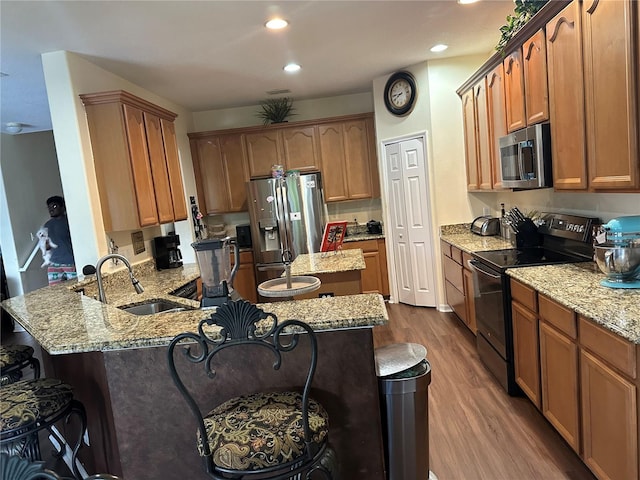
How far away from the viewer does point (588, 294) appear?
1959 mm

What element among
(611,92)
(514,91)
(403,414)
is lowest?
(403,414)

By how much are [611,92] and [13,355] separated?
347cm

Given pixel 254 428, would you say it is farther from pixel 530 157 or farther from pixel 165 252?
pixel 165 252

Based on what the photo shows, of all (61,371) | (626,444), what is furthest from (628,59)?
(61,371)

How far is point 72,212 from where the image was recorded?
3.14 meters

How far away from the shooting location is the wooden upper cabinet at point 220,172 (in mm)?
5480

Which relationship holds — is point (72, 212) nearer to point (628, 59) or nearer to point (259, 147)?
point (259, 147)

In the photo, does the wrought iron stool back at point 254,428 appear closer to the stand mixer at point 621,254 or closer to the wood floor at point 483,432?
the wood floor at point 483,432

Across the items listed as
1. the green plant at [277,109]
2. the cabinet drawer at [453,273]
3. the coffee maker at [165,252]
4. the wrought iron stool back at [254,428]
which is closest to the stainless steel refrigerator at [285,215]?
the green plant at [277,109]

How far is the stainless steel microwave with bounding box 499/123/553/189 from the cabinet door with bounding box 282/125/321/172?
271cm

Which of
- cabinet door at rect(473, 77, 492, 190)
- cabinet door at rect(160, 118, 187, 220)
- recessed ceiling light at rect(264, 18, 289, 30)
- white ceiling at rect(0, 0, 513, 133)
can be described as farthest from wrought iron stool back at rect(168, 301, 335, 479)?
cabinet door at rect(473, 77, 492, 190)

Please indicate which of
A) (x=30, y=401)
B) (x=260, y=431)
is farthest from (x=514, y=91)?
(x=30, y=401)

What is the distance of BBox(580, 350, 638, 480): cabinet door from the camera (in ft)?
5.12

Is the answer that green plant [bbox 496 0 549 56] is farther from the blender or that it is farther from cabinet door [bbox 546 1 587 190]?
the blender
